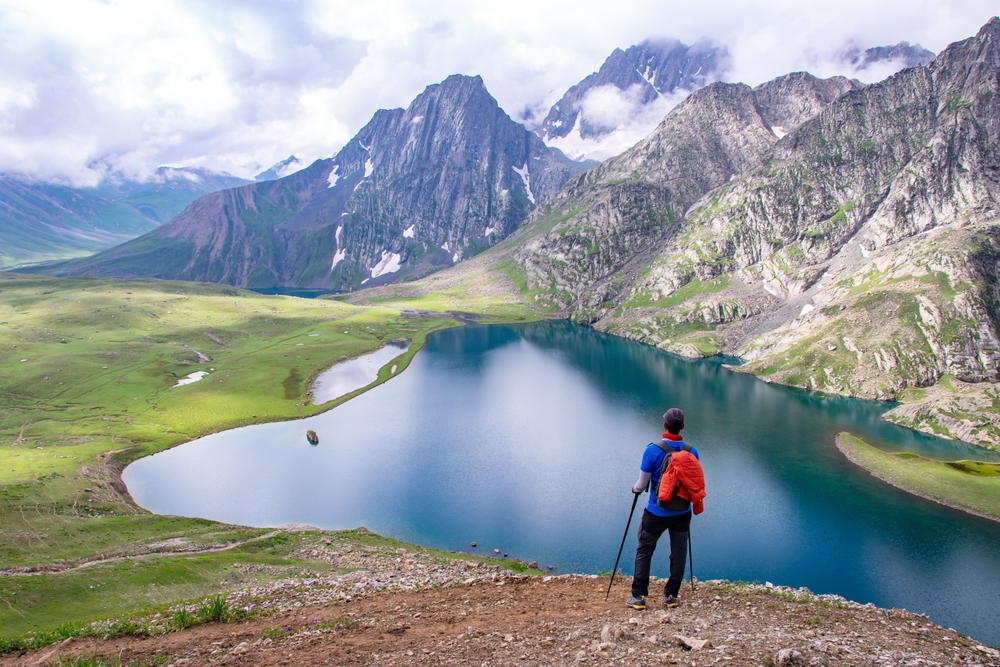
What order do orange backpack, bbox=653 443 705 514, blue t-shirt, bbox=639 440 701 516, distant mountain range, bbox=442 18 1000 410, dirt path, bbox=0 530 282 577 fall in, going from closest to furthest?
orange backpack, bbox=653 443 705 514 < blue t-shirt, bbox=639 440 701 516 < dirt path, bbox=0 530 282 577 < distant mountain range, bbox=442 18 1000 410

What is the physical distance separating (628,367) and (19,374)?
138007mm

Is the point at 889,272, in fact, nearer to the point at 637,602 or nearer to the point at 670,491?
the point at 637,602

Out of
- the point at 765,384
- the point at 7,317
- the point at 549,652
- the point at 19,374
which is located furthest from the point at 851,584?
the point at 7,317

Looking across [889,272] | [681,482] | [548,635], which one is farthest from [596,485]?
[889,272]

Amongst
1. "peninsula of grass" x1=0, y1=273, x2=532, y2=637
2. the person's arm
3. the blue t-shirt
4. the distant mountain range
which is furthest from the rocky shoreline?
the distant mountain range

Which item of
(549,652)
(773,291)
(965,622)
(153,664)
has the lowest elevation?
(965,622)

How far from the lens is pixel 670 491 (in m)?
15.5

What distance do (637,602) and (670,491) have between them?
15.4 feet

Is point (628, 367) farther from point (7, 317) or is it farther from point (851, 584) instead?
point (7, 317)

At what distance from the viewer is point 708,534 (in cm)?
5447

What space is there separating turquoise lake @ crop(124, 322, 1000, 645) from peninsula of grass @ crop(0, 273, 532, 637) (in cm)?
835

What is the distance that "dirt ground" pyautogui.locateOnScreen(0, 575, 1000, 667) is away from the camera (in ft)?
46.0

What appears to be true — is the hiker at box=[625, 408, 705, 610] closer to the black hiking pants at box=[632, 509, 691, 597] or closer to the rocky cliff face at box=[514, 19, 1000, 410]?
the black hiking pants at box=[632, 509, 691, 597]

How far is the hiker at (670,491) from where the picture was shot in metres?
15.5
